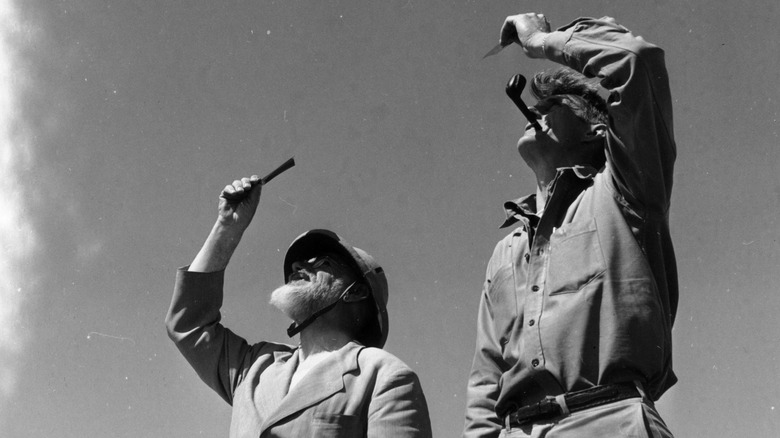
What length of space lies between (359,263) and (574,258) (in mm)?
2183

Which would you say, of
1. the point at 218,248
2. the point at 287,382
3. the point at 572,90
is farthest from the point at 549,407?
the point at 218,248

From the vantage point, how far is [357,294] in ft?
22.7

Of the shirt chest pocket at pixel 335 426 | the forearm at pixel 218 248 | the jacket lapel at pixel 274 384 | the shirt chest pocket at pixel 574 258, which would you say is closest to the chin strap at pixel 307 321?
the jacket lapel at pixel 274 384

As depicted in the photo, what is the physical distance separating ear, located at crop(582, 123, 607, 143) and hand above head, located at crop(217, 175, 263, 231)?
247cm

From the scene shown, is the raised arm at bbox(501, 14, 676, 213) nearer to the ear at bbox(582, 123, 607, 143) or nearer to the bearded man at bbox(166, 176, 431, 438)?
the ear at bbox(582, 123, 607, 143)

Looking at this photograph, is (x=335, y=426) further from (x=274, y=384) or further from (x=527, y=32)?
(x=527, y=32)

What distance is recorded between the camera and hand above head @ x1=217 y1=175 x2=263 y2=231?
7.08 m

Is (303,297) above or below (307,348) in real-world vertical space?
above

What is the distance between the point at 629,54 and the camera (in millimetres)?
4953

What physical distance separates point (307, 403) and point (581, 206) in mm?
1998

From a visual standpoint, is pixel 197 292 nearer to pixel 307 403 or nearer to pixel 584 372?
pixel 307 403

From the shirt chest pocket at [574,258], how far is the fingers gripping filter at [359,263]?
1958 mm

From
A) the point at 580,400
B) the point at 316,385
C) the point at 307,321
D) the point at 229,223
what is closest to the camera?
the point at 580,400

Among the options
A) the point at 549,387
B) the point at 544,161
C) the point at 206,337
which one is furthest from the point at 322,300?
→ the point at 549,387
